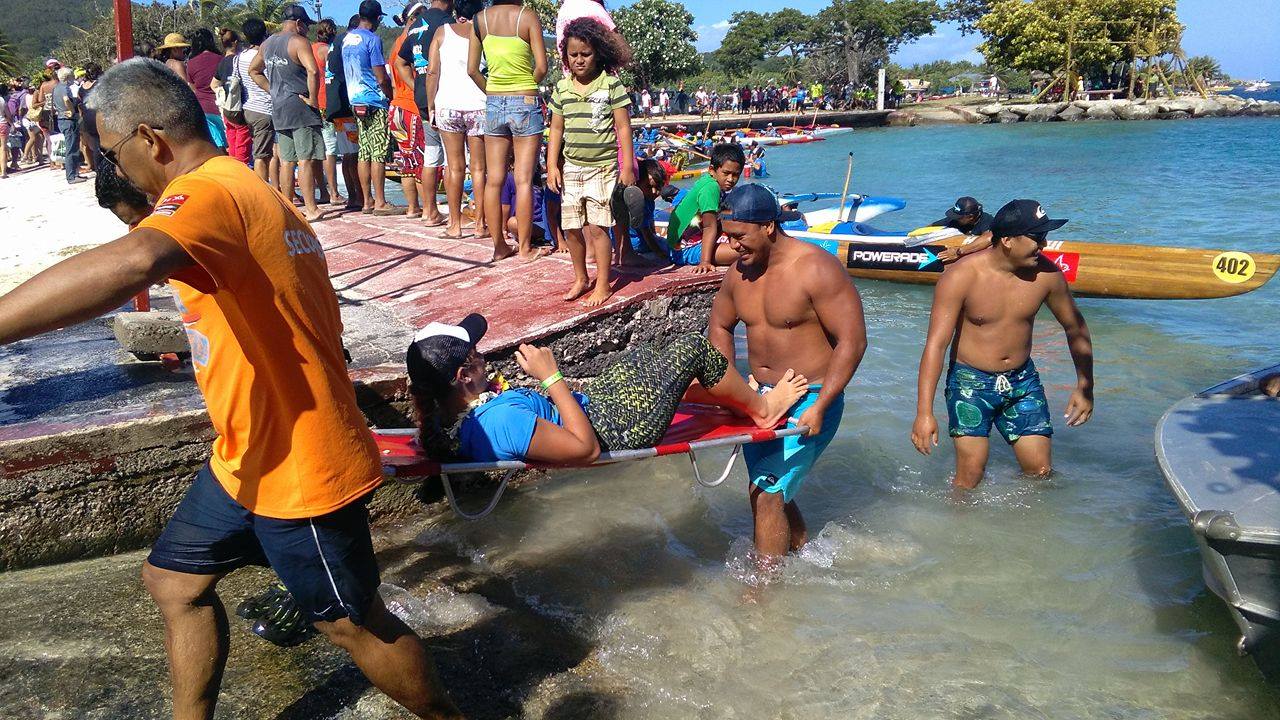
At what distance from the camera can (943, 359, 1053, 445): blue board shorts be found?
15.4 feet

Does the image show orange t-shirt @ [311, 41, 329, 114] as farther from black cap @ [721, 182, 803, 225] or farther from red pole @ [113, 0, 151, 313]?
black cap @ [721, 182, 803, 225]

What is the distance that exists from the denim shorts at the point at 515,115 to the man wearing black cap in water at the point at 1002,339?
10.0 feet

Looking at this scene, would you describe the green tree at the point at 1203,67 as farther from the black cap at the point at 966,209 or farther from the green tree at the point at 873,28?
the black cap at the point at 966,209

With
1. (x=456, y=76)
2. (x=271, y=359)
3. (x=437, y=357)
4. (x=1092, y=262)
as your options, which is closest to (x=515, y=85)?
(x=456, y=76)

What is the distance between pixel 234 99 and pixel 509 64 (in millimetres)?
4159

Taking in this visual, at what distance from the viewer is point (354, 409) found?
2346 mm

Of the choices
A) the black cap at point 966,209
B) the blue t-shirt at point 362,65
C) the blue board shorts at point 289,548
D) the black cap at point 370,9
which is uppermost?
the black cap at point 370,9

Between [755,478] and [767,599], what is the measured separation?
1.95 feet

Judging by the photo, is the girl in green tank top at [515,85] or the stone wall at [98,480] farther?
the girl in green tank top at [515,85]

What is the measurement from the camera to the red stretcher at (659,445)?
325 centimetres

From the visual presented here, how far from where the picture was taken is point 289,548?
7.41 ft

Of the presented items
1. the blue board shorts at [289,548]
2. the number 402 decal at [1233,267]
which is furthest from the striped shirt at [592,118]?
the number 402 decal at [1233,267]

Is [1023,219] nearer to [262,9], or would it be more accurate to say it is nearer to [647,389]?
[647,389]

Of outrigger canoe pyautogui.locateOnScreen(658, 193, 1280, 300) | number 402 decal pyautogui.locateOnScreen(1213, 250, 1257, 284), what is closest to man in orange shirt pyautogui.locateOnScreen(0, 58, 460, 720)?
outrigger canoe pyautogui.locateOnScreen(658, 193, 1280, 300)
